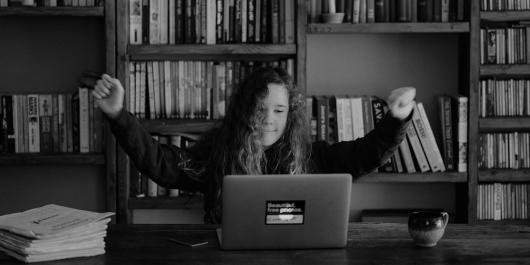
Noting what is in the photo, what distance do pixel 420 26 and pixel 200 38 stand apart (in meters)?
0.89

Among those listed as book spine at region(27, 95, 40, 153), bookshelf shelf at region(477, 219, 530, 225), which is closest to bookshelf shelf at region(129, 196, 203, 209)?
book spine at region(27, 95, 40, 153)

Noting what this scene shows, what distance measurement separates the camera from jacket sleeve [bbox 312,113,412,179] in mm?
2658

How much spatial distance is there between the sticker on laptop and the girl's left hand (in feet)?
1.87

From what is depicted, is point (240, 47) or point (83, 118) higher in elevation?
point (240, 47)

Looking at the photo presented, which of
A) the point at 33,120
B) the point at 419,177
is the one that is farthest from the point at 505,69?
the point at 33,120

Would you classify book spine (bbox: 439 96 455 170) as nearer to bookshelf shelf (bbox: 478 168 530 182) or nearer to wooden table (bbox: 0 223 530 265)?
bookshelf shelf (bbox: 478 168 530 182)

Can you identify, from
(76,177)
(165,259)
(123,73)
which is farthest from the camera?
(76,177)

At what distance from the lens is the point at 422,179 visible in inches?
137

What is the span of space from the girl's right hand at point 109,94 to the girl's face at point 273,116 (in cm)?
50

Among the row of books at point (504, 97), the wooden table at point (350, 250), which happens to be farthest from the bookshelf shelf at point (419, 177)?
the wooden table at point (350, 250)

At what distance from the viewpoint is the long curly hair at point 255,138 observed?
9.05 feet

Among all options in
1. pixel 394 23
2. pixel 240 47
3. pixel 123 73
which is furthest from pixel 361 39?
pixel 123 73

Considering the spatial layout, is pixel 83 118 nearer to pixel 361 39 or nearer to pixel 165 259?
pixel 361 39

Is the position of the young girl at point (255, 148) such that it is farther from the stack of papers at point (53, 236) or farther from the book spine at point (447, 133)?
the book spine at point (447, 133)
